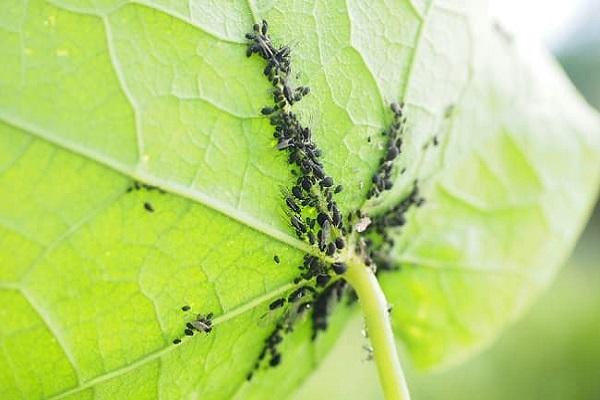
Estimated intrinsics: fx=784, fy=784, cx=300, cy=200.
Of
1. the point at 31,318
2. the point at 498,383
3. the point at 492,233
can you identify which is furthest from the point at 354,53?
the point at 498,383

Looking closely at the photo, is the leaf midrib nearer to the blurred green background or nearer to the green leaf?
the green leaf

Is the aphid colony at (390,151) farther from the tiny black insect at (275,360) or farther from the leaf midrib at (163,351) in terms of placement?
the tiny black insect at (275,360)

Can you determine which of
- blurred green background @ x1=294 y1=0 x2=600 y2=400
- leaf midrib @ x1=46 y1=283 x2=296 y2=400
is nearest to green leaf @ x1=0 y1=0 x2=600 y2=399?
leaf midrib @ x1=46 y1=283 x2=296 y2=400

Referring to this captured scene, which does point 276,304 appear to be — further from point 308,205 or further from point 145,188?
point 145,188

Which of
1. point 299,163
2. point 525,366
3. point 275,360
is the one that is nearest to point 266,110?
point 299,163

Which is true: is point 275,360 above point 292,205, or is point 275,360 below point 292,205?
below

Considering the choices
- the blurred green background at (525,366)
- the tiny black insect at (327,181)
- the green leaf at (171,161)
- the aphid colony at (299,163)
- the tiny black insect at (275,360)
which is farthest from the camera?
the blurred green background at (525,366)

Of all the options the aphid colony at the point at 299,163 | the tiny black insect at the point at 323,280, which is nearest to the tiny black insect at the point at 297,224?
the aphid colony at the point at 299,163
